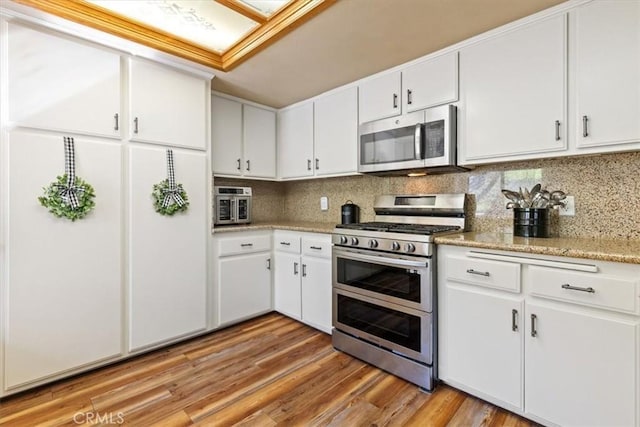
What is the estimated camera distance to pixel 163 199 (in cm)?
227

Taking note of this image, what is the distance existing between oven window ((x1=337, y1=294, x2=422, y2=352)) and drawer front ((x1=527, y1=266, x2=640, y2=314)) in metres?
0.70

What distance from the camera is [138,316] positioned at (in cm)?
219

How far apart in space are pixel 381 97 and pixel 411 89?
27cm

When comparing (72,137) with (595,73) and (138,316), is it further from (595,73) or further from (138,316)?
(595,73)

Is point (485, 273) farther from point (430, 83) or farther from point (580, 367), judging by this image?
point (430, 83)

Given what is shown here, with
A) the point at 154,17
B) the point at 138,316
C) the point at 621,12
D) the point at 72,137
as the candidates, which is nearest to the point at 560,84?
the point at 621,12

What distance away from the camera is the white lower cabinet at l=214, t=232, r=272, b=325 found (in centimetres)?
268

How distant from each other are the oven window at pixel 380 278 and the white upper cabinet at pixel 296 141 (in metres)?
1.18

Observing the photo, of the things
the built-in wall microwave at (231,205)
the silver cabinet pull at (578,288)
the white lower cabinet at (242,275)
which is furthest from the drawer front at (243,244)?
the silver cabinet pull at (578,288)

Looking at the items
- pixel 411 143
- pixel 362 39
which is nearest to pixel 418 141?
pixel 411 143

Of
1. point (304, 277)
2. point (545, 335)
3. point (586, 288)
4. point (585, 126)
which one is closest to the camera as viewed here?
point (586, 288)

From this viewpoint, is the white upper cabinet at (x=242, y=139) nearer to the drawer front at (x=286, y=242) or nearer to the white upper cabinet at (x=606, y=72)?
the drawer front at (x=286, y=242)

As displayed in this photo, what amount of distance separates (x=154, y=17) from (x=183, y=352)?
7.83 feet

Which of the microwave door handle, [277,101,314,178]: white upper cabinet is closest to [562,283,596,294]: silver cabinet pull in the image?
the microwave door handle
